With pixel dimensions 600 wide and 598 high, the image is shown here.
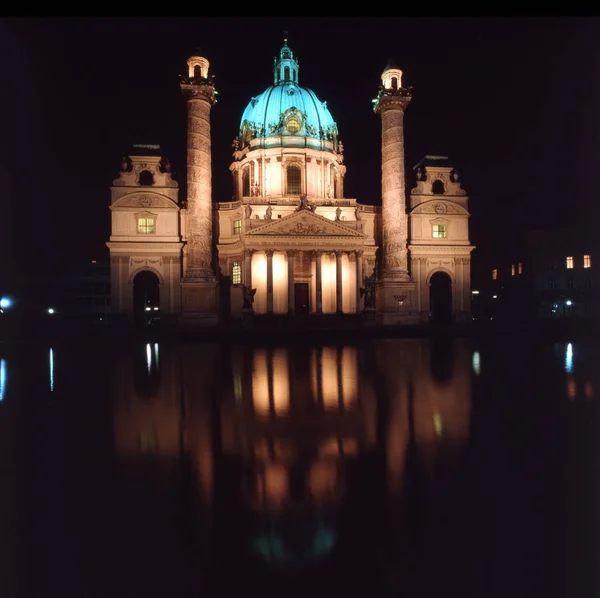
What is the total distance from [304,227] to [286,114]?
60.7 ft

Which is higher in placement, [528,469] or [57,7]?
[57,7]

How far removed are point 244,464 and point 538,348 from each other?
20.4 meters

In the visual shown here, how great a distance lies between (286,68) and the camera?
6112 cm

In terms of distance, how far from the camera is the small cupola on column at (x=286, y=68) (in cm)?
6100

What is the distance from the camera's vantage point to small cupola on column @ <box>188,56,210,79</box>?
40.8m

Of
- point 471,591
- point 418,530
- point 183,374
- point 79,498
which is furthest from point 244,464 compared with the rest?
point 183,374

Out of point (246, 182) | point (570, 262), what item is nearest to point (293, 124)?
point (246, 182)

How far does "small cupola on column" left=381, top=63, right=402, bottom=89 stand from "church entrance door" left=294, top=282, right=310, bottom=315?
69.5 ft

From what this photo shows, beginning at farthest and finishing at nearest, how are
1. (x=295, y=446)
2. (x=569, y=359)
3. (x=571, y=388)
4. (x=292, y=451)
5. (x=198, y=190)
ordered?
(x=198, y=190) < (x=569, y=359) < (x=571, y=388) < (x=295, y=446) < (x=292, y=451)

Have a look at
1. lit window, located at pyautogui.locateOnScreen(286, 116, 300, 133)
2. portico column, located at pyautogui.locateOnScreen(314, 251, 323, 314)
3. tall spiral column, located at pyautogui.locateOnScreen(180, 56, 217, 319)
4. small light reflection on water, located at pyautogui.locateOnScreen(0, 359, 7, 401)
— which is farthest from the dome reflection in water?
lit window, located at pyautogui.locateOnScreen(286, 116, 300, 133)

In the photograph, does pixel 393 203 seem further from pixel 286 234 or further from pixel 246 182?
pixel 246 182

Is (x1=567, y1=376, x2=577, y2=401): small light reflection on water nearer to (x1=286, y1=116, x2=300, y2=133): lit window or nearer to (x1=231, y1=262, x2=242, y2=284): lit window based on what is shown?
(x1=231, y1=262, x2=242, y2=284): lit window

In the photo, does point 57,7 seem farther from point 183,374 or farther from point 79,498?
point 183,374

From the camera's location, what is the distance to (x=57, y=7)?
599 centimetres
